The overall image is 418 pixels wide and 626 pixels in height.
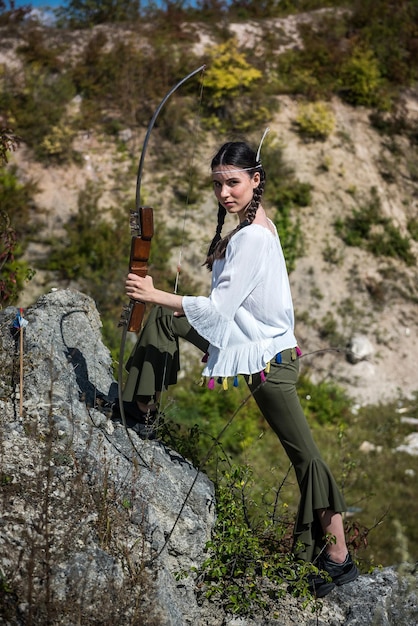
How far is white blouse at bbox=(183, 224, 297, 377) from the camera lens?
3.32m

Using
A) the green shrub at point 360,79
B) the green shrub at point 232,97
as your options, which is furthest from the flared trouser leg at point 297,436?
the green shrub at point 360,79

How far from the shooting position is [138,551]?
3.26 metres

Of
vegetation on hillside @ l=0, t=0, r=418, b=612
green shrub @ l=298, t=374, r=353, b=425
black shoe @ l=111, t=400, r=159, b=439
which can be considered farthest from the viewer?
vegetation on hillside @ l=0, t=0, r=418, b=612

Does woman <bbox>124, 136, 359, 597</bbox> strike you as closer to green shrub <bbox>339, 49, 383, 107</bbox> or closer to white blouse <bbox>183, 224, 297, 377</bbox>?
white blouse <bbox>183, 224, 297, 377</bbox>

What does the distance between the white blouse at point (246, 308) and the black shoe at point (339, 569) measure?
114cm

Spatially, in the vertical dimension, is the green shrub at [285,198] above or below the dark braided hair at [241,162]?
below

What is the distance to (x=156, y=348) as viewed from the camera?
12.1 feet

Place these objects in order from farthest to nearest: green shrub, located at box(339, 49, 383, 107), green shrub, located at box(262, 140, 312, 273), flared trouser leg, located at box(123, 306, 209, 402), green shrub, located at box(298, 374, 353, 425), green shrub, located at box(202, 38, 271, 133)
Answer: green shrub, located at box(339, 49, 383, 107) < green shrub, located at box(202, 38, 271, 133) < green shrub, located at box(262, 140, 312, 273) < green shrub, located at box(298, 374, 353, 425) < flared trouser leg, located at box(123, 306, 209, 402)

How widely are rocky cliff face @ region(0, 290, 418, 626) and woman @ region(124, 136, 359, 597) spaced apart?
0.34 m

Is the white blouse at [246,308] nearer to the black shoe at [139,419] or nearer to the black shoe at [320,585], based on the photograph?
the black shoe at [139,419]

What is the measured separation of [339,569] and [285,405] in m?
0.97

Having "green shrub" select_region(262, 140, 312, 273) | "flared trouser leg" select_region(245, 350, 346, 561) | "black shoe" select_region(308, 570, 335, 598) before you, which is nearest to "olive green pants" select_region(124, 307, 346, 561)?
"flared trouser leg" select_region(245, 350, 346, 561)

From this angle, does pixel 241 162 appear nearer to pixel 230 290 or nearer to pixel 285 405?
pixel 230 290

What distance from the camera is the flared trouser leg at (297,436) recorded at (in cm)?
343
